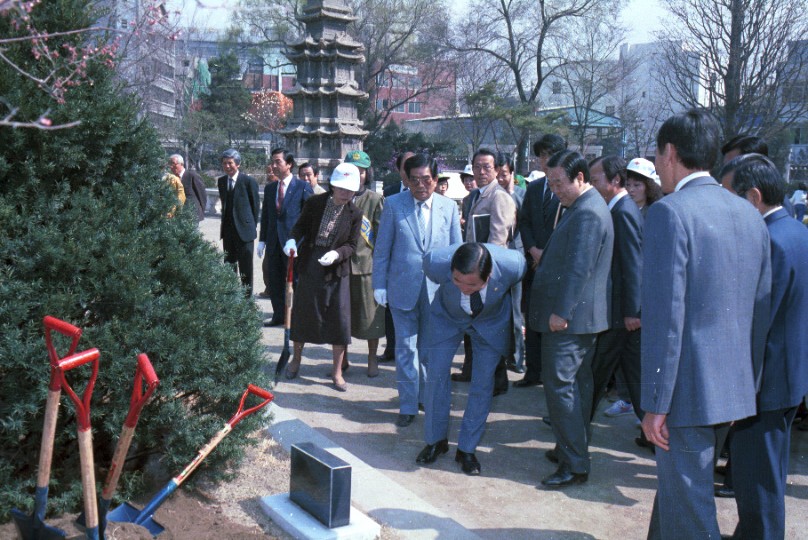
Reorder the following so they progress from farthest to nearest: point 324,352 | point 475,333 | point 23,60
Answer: point 324,352, point 475,333, point 23,60

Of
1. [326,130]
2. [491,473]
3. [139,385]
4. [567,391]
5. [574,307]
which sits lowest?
[491,473]

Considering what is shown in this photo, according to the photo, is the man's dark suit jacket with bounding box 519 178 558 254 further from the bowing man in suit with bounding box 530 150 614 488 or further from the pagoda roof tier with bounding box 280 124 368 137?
the pagoda roof tier with bounding box 280 124 368 137

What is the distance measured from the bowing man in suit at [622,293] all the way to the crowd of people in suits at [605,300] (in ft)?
0.04

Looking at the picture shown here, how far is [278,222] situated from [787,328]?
20.1 feet

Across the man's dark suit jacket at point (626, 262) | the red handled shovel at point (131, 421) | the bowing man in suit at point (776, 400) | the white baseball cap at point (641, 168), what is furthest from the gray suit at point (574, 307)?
the red handled shovel at point (131, 421)

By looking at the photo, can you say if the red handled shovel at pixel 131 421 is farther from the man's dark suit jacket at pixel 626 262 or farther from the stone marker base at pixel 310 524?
the man's dark suit jacket at pixel 626 262

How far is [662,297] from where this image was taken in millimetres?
2785

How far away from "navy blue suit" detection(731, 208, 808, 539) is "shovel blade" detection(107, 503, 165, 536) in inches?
99.2

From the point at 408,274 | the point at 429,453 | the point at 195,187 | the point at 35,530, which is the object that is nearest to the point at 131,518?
the point at 35,530

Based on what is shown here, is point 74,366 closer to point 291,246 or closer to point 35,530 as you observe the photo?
point 35,530

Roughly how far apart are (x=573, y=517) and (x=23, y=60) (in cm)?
342

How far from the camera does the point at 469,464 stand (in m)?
4.64

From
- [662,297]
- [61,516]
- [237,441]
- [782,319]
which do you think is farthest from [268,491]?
[782,319]

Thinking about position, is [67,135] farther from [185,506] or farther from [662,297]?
[662,297]
